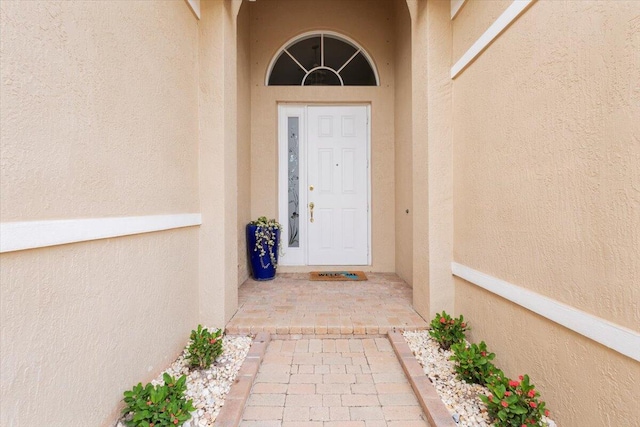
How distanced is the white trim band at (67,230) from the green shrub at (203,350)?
810mm

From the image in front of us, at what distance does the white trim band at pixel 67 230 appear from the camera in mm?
1078

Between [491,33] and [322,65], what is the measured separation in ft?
9.60

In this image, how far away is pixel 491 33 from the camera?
2.04 m

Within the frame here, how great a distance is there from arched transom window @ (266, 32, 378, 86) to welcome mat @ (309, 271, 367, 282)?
2.69 metres

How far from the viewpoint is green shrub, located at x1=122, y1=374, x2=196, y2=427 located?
149 cm

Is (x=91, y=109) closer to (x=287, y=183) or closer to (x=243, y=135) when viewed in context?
(x=243, y=135)

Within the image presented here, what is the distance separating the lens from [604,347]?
1.29m

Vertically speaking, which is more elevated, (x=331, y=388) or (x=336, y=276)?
(x=336, y=276)

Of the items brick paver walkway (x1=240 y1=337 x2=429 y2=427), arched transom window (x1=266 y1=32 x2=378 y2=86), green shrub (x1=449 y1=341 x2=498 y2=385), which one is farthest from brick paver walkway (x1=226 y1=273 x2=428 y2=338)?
arched transom window (x1=266 y1=32 x2=378 y2=86)

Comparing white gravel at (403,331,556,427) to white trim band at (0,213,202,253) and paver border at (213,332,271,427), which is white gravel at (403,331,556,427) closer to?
paver border at (213,332,271,427)

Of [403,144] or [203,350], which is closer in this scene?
[203,350]

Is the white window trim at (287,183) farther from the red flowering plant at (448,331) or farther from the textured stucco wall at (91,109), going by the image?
the red flowering plant at (448,331)

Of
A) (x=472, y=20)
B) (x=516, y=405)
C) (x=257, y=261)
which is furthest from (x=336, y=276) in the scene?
(x=472, y=20)

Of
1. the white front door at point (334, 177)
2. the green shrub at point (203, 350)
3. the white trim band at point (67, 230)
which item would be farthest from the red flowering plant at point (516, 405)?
the white front door at point (334, 177)
